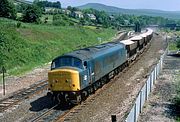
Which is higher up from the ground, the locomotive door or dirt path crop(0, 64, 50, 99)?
the locomotive door

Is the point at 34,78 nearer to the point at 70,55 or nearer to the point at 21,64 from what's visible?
the point at 21,64

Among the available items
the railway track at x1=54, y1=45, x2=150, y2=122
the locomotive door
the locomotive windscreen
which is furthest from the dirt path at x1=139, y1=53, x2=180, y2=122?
the locomotive windscreen

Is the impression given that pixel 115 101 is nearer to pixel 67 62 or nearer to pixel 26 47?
pixel 67 62

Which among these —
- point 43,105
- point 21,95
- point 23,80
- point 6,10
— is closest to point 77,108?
point 43,105

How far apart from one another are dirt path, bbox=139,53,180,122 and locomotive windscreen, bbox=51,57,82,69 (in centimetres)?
487

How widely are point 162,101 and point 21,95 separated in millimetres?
10080

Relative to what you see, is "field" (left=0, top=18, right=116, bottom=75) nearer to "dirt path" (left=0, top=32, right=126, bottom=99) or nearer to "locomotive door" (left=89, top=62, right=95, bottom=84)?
"dirt path" (left=0, top=32, right=126, bottom=99)

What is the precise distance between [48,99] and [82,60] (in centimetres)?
427

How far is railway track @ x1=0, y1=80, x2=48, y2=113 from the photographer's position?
77.3 ft

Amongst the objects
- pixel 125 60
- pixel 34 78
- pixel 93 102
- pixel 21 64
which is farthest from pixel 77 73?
pixel 21 64

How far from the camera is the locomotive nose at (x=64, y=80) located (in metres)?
21.5

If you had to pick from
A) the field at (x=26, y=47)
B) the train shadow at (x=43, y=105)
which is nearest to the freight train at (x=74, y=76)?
the train shadow at (x=43, y=105)

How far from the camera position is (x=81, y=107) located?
22234mm

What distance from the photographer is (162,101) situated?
23.7 meters
